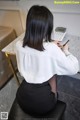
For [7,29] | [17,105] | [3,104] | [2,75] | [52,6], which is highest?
[52,6]

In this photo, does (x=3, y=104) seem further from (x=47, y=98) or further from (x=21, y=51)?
Result: (x=21, y=51)

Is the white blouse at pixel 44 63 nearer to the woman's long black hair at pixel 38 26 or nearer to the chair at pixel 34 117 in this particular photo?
the woman's long black hair at pixel 38 26

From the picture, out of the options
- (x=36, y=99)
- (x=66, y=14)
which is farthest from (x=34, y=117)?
(x=66, y=14)

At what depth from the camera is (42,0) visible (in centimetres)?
151

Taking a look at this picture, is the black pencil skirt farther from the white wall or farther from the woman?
the white wall

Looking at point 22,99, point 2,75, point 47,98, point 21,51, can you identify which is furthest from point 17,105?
point 2,75

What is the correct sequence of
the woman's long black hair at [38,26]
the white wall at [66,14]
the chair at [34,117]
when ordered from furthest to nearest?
1. the white wall at [66,14]
2. the chair at [34,117]
3. the woman's long black hair at [38,26]

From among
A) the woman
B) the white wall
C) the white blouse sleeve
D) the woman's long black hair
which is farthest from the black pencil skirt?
the white wall

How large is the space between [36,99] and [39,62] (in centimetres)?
26

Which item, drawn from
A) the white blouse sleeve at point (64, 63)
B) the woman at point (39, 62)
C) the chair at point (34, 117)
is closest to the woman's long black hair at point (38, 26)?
the woman at point (39, 62)

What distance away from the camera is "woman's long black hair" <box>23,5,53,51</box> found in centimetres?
96

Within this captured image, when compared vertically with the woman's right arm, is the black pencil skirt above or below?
below

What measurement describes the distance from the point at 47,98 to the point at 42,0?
0.88 m

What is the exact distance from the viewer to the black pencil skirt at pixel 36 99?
3.61 ft
